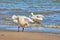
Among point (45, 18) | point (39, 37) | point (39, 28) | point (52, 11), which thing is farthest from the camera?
point (52, 11)

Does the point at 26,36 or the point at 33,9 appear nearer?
the point at 26,36

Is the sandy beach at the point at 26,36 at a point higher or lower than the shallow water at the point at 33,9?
lower

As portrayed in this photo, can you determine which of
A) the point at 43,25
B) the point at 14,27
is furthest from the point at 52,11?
the point at 14,27

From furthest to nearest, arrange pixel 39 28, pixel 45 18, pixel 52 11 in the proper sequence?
pixel 52 11, pixel 45 18, pixel 39 28

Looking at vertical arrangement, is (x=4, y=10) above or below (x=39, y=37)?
above

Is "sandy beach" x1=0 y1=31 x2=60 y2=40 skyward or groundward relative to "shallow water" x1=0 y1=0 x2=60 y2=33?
groundward

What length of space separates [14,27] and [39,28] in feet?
0.78

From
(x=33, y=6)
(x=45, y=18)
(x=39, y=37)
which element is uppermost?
(x=33, y=6)

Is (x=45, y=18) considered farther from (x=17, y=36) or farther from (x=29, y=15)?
(x=17, y=36)

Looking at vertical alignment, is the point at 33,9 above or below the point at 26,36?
above

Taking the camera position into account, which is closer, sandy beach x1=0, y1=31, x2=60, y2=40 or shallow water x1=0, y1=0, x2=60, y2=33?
sandy beach x1=0, y1=31, x2=60, y2=40

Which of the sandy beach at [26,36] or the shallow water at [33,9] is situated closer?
the sandy beach at [26,36]

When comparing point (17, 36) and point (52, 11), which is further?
point (52, 11)

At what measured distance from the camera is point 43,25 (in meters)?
1.70
